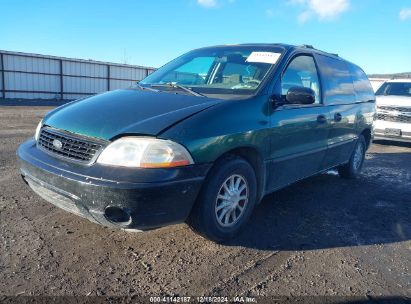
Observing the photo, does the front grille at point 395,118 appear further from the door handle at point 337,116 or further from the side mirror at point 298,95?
the side mirror at point 298,95

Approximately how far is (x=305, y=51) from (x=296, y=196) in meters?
1.83

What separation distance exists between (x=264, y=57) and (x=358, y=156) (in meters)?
3.07

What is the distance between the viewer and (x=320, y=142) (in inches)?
175

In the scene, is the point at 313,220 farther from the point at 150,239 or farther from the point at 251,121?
the point at 150,239

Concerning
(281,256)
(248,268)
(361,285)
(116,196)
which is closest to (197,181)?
(116,196)

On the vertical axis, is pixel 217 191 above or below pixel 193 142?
below

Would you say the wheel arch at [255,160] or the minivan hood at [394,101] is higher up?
the minivan hood at [394,101]

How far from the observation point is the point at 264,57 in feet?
13.0

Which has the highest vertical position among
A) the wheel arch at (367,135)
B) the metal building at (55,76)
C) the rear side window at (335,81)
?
the rear side window at (335,81)

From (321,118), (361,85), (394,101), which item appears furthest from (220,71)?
(394,101)

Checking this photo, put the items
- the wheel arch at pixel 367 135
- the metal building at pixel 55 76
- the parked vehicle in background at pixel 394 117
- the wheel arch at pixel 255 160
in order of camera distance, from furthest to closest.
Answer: the metal building at pixel 55 76 → the parked vehicle in background at pixel 394 117 → the wheel arch at pixel 367 135 → the wheel arch at pixel 255 160

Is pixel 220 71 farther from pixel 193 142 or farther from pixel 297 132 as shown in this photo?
pixel 193 142

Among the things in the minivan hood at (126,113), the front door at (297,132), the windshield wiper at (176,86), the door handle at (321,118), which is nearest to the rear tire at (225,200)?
the front door at (297,132)

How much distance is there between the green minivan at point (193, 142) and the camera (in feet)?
8.83
